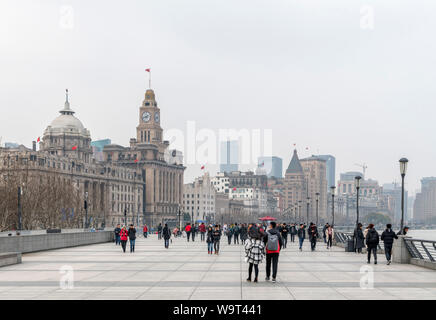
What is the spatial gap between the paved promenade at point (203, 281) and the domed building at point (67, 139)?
495ft

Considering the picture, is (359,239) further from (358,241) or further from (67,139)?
(67,139)

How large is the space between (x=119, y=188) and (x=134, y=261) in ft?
508

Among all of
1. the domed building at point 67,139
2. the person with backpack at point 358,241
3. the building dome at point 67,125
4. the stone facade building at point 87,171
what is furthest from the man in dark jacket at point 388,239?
the building dome at point 67,125

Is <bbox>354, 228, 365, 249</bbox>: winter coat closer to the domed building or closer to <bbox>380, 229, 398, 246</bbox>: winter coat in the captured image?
<bbox>380, 229, 398, 246</bbox>: winter coat

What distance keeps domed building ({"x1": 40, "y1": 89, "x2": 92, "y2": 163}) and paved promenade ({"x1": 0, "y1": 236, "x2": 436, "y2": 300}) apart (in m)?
151

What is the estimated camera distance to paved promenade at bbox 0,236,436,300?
55.4ft

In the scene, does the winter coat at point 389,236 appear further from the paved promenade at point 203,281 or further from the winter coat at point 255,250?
the winter coat at point 255,250

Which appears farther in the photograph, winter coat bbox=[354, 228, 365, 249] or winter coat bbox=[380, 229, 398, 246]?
winter coat bbox=[354, 228, 365, 249]

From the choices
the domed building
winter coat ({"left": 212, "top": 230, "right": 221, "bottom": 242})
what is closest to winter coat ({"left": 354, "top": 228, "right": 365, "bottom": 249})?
winter coat ({"left": 212, "top": 230, "right": 221, "bottom": 242})

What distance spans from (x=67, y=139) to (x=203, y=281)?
533ft
